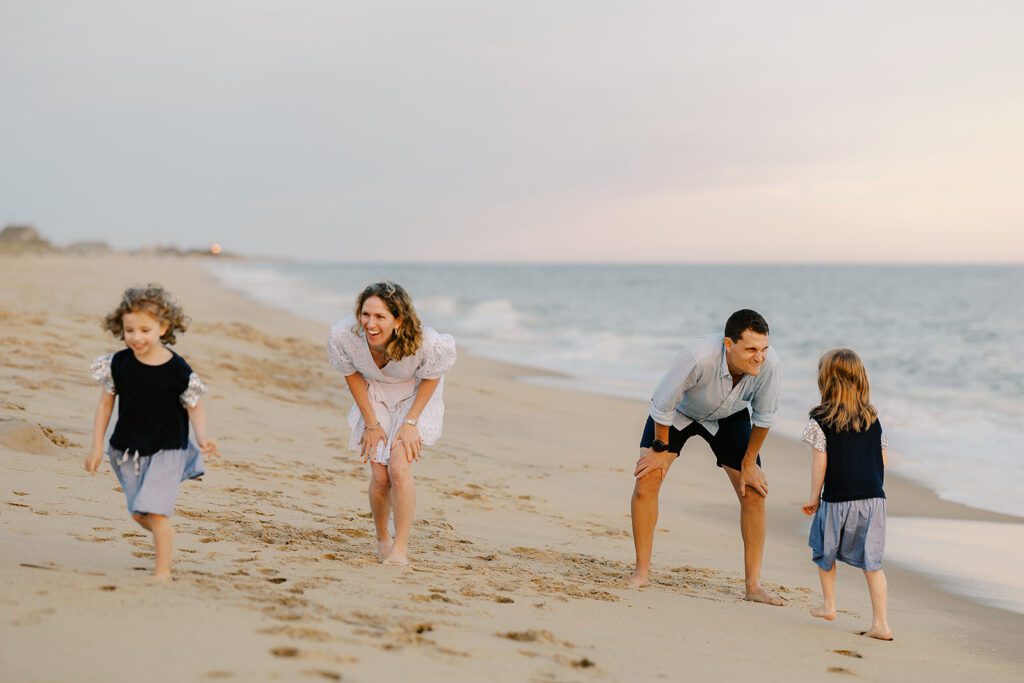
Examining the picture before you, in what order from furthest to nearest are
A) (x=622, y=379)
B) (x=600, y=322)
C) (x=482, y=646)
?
(x=600, y=322)
(x=622, y=379)
(x=482, y=646)

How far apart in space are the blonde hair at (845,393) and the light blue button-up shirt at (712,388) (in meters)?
0.30

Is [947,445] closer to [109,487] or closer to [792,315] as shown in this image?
[109,487]

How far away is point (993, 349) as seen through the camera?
82.2 ft

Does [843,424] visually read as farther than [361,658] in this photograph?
Yes

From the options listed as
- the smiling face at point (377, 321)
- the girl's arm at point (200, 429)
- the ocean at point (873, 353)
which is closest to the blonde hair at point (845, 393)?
the smiling face at point (377, 321)

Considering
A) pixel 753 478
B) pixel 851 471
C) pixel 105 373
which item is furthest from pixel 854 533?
pixel 105 373

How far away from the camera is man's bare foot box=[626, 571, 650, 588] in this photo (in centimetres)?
476

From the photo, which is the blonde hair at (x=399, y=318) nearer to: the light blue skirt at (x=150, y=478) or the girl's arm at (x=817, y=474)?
the light blue skirt at (x=150, y=478)

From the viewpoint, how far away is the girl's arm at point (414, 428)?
4.63 metres

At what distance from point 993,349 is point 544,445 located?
65.3 ft

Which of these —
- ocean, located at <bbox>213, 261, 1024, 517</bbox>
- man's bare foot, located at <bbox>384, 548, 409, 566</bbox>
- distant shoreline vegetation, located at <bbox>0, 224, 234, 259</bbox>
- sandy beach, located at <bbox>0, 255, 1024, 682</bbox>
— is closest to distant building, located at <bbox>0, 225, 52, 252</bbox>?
distant shoreline vegetation, located at <bbox>0, 224, 234, 259</bbox>

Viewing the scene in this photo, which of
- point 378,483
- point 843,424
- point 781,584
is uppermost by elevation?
point 843,424

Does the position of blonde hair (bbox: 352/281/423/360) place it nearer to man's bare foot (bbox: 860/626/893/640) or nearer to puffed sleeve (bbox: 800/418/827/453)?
puffed sleeve (bbox: 800/418/827/453)

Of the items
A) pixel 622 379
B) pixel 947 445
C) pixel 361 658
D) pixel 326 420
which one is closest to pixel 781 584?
pixel 361 658
